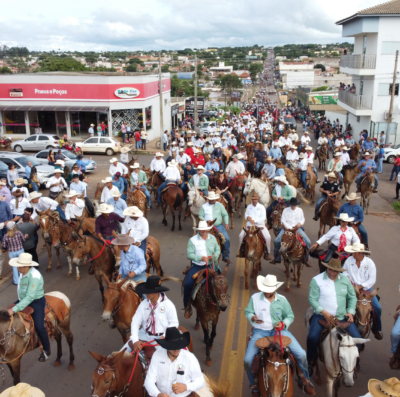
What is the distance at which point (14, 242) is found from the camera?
415 inches

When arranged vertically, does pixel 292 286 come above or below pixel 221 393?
below

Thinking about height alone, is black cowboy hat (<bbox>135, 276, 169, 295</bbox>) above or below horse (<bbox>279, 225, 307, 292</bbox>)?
above

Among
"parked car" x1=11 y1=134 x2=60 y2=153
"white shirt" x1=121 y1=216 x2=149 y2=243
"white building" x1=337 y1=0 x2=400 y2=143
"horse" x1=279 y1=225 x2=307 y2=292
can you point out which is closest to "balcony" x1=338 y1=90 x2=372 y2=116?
"white building" x1=337 y1=0 x2=400 y2=143

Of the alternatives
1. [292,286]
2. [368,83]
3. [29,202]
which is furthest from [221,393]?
[368,83]

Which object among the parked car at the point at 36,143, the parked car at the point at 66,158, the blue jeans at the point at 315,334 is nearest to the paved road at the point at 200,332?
the blue jeans at the point at 315,334

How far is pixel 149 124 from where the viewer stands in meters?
40.8

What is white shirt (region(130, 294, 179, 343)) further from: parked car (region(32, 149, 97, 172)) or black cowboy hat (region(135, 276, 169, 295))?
parked car (region(32, 149, 97, 172))

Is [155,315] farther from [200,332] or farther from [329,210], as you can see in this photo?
[329,210]

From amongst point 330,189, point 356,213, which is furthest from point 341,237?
point 330,189

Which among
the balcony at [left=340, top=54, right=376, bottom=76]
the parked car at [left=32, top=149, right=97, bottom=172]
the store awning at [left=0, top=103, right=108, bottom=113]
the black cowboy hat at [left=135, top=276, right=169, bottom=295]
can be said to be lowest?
the parked car at [left=32, top=149, right=97, bottom=172]

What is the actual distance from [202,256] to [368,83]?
Answer: 31423mm

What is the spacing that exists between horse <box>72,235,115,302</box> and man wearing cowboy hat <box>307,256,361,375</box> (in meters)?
4.85

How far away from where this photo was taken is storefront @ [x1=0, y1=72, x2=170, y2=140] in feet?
118

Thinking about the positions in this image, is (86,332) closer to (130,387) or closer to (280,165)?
(130,387)
